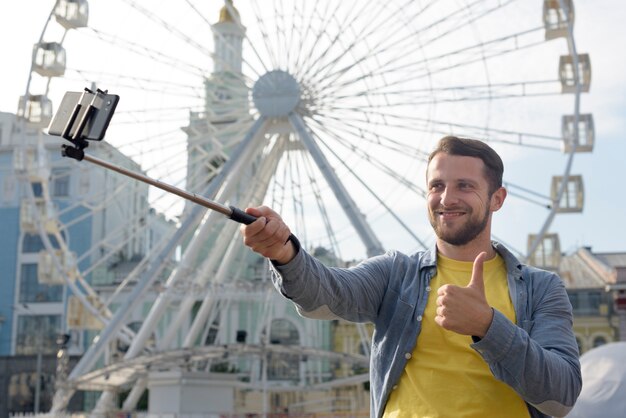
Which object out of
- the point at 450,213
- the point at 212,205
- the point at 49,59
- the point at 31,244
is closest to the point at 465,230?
the point at 450,213

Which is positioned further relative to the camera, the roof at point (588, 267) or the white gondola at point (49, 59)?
the roof at point (588, 267)

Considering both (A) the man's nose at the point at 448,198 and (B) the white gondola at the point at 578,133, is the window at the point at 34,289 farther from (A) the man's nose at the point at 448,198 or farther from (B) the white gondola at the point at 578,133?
(A) the man's nose at the point at 448,198

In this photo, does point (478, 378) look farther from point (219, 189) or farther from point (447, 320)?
point (219, 189)

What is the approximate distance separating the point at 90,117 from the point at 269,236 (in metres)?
0.57

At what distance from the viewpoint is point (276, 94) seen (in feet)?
70.8

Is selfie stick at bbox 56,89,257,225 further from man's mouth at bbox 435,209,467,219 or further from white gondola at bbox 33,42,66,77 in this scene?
white gondola at bbox 33,42,66,77

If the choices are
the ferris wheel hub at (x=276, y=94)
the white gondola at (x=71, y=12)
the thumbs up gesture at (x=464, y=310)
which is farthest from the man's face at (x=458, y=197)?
the white gondola at (x=71, y=12)

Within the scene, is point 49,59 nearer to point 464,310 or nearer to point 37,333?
point 464,310

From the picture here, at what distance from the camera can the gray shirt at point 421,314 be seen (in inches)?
106

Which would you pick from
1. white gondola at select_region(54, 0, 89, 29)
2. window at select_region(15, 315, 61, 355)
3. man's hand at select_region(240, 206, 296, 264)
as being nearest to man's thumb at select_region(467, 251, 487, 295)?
man's hand at select_region(240, 206, 296, 264)

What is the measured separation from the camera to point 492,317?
2639mm

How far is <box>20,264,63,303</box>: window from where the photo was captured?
4894 centimetres

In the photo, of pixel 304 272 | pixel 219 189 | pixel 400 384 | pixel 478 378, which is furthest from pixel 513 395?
pixel 219 189

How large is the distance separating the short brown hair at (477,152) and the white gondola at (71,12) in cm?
2061
